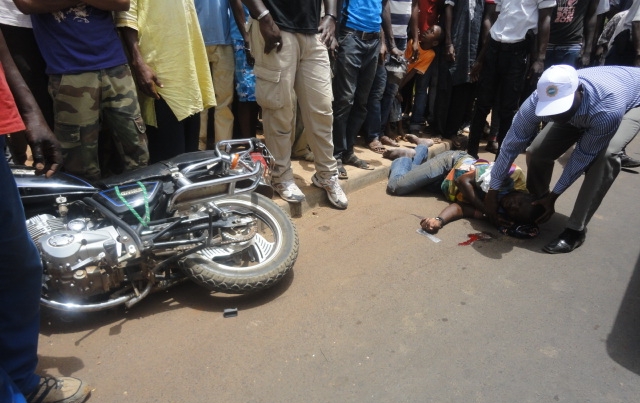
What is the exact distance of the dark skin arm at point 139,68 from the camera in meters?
2.90

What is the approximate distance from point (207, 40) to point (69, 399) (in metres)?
2.89

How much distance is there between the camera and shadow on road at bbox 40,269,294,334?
2500 mm

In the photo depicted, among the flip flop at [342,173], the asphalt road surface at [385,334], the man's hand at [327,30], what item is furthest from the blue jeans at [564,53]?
the man's hand at [327,30]

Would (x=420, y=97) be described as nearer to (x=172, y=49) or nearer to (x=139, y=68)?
(x=172, y=49)

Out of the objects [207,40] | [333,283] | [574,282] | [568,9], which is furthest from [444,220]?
→ [568,9]

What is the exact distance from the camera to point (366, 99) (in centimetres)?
462

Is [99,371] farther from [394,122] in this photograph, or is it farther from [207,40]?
[394,122]

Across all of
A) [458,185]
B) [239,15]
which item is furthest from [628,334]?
[239,15]

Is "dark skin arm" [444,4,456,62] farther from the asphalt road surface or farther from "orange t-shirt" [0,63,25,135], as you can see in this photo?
"orange t-shirt" [0,63,25,135]

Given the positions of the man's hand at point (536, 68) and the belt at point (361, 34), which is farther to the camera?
the man's hand at point (536, 68)

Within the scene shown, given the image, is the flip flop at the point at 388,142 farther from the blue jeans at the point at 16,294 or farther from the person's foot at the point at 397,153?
the blue jeans at the point at 16,294

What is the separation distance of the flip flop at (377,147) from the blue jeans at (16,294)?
3.90 metres

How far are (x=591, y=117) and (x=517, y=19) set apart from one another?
6.76 feet

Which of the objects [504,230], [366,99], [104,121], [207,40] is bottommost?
[504,230]
